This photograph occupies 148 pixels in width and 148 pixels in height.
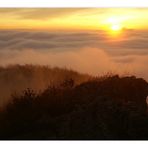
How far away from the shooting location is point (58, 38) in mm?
2549

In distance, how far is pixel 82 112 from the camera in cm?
254

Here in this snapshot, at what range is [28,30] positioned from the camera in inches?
101

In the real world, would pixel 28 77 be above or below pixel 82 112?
above

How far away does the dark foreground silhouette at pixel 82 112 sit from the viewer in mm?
2512

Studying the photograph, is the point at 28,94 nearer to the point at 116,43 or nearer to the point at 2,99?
the point at 2,99

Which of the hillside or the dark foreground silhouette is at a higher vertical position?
the hillside

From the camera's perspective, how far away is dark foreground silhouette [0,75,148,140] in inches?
98.9

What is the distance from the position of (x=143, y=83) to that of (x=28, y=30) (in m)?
0.63

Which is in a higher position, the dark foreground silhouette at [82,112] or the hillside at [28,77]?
the hillside at [28,77]
